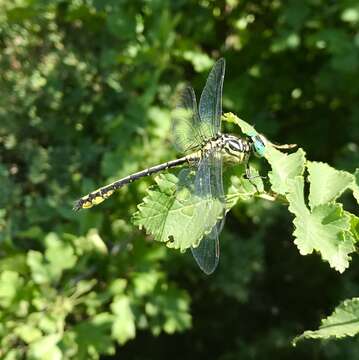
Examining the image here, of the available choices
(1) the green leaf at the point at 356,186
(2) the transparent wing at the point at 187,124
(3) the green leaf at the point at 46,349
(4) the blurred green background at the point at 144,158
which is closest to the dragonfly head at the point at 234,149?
(2) the transparent wing at the point at 187,124

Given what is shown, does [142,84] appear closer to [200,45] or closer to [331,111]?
[200,45]

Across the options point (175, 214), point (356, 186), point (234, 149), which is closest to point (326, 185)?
point (356, 186)

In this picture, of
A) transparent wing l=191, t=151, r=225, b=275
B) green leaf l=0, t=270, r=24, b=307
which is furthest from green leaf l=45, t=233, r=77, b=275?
transparent wing l=191, t=151, r=225, b=275

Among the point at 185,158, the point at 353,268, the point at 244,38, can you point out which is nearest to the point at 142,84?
the point at 244,38

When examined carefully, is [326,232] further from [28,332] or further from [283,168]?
[28,332]

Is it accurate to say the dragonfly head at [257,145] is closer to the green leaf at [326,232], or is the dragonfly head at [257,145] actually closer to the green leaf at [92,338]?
the green leaf at [326,232]

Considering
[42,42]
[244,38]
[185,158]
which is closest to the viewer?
[185,158]
